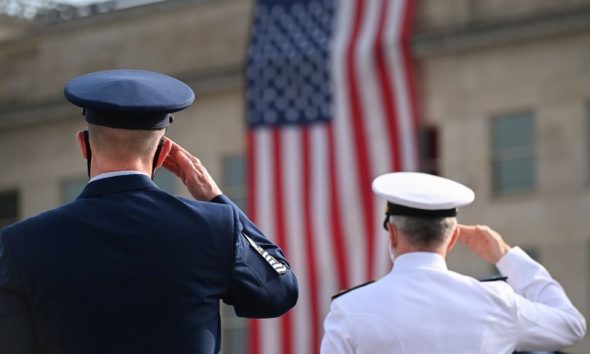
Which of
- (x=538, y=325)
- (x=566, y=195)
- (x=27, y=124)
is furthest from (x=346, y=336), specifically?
(x=27, y=124)

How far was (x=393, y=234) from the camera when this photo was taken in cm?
597

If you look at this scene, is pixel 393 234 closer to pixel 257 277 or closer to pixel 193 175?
pixel 193 175

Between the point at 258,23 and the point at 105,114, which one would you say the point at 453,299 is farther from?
the point at 258,23

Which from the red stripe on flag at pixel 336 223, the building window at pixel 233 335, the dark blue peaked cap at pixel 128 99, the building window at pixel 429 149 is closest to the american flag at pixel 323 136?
the red stripe on flag at pixel 336 223

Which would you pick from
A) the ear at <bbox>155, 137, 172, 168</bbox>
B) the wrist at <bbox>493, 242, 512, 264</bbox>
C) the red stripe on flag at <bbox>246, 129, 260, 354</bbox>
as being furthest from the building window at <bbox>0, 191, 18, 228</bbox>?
the ear at <bbox>155, 137, 172, 168</bbox>

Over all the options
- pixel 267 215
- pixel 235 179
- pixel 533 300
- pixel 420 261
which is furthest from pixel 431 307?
pixel 235 179

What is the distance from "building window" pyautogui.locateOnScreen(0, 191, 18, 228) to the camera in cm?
3581

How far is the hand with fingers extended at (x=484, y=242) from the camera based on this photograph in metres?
6.21

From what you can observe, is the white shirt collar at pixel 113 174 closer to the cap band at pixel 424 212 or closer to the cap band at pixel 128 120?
the cap band at pixel 128 120

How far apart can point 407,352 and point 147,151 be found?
148 cm

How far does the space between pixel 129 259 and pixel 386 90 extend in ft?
76.8

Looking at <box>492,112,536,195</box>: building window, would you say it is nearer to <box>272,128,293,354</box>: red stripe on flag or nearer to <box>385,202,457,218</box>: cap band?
<box>272,128,293,354</box>: red stripe on flag

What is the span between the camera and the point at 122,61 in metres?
33.5

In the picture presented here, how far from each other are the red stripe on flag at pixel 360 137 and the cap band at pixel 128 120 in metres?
21.4
